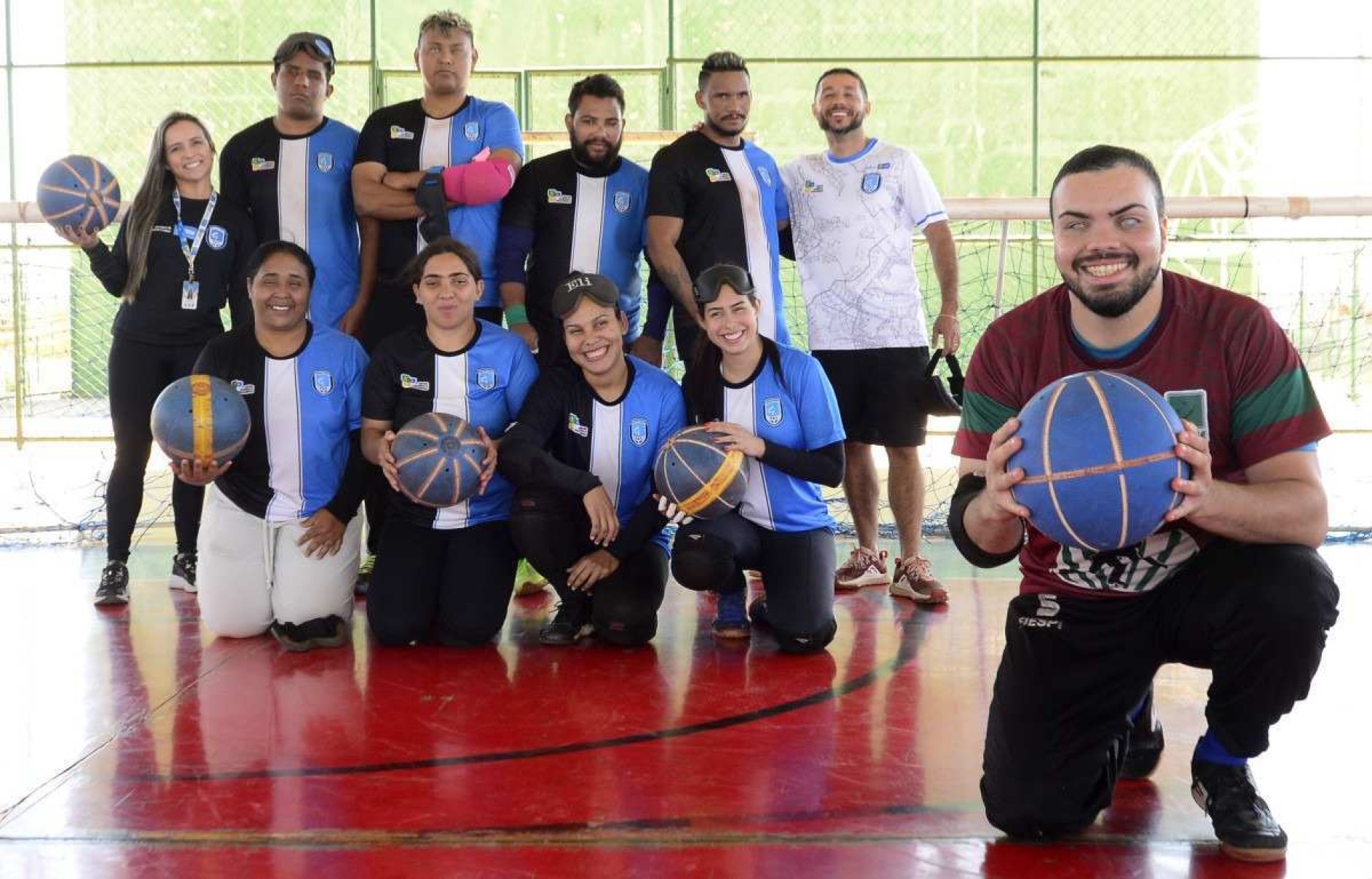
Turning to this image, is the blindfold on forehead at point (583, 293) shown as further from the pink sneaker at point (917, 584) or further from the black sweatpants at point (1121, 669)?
the black sweatpants at point (1121, 669)

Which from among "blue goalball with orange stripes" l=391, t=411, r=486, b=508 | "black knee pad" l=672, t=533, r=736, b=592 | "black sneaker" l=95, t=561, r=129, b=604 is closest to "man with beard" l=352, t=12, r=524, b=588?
"blue goalball with orange stripes" l=391, t=411, r=486, b=508

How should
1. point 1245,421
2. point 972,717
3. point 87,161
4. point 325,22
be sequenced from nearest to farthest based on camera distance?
point 1245,421, point 972,717, point 87,161, point 325,22

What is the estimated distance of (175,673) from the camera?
4141 mm

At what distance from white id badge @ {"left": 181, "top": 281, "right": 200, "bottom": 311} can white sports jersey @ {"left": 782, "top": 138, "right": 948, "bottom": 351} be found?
2.32 m

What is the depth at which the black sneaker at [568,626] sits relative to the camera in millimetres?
4488

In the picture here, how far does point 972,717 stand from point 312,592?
7.37 feet

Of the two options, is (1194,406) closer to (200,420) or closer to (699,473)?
(699,473)

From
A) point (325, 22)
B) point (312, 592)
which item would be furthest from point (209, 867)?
point (325, 22)

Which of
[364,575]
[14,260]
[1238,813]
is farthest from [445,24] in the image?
[14,260]

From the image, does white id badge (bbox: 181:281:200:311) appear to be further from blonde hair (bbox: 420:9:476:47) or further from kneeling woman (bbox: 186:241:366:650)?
blonde hair (bbox: 420:9:476:47)

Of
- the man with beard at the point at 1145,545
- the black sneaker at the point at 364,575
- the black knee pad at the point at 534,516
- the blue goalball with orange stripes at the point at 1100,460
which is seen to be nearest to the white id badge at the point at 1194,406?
the man with beard at the point at 1145,545

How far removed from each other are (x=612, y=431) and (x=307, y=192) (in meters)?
1.59

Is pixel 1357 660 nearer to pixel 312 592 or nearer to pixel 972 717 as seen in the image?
pixel 972 717

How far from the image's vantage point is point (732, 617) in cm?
454
